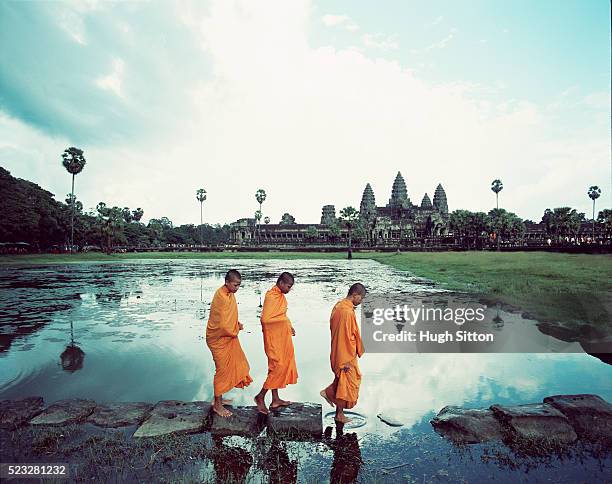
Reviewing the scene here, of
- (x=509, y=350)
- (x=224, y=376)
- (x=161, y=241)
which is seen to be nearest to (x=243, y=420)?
(x=224, y=376)

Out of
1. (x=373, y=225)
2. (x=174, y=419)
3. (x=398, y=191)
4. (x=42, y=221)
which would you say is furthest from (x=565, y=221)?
(x=174, y=419)

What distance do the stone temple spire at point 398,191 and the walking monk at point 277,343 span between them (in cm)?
11806

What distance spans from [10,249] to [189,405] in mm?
58581

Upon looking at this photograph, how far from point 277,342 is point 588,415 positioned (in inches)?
130

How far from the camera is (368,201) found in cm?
12000

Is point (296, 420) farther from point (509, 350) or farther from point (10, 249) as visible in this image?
point (10, 249)

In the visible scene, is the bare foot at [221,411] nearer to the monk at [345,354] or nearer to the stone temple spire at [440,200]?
the monk at [345,354]

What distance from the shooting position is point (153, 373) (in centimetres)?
680

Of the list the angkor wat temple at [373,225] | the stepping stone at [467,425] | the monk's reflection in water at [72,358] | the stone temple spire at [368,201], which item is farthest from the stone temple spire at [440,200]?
the stepping stone at [467,425]

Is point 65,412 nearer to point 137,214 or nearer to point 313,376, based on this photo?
point 313,376

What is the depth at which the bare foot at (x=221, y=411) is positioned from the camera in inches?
187

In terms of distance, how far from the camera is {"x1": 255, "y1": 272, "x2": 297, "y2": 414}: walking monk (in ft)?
16.2

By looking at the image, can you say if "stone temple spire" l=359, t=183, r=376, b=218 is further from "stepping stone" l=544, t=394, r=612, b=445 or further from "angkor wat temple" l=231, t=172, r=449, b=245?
"stepping stone" l=544, t=394, r=612, b=445

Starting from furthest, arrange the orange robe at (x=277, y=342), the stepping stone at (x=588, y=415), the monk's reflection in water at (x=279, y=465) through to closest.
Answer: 1. the orange robe at (x=277, y=342)
2. the stepping stone at (x=588, y=415)
3. the monk's reflection in water at (x=279, y=465)
